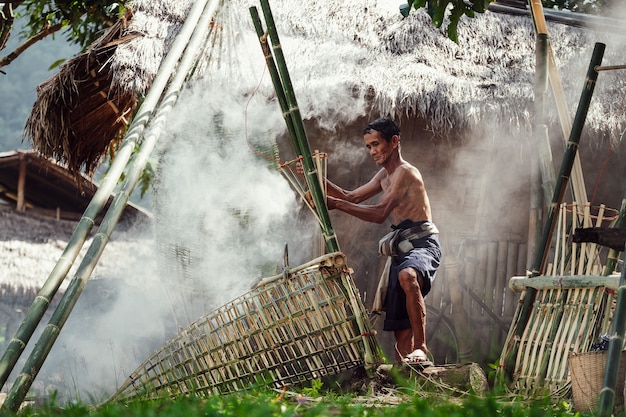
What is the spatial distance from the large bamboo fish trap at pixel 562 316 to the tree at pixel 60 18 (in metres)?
5.94

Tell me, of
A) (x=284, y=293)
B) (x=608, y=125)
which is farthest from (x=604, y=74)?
(x=284, y=293)

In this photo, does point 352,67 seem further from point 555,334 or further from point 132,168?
point 555,334

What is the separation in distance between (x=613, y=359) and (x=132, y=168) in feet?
9.79

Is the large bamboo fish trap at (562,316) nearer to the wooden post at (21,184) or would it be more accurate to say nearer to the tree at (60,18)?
the tree at (60,18)

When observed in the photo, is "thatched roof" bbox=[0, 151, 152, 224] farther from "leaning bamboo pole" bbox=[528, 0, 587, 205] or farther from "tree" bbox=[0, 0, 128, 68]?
"leaning bamboo pole" bbox=[528, 0, 587, 205]

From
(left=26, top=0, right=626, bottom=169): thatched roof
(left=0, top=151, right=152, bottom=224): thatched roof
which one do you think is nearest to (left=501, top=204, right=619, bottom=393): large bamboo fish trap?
(left=26, top=0, right=626, bottom=169): thatched roof

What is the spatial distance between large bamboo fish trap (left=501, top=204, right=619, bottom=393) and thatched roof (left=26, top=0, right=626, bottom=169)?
207 centimetres

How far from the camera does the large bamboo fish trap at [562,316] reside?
4.56 meters

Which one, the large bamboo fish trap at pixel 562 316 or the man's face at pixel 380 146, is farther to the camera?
the man's face at pixel 380 146

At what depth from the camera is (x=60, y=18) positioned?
10.4 metres

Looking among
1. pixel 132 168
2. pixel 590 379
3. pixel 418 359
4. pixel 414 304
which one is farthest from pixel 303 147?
pixel 590 379

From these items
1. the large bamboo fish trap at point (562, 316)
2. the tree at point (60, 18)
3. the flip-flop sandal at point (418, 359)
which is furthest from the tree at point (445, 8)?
the tree at point (60, 18)

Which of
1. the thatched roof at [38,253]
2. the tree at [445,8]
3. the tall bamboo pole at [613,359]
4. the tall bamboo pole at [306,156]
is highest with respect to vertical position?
the tree at [445,8]

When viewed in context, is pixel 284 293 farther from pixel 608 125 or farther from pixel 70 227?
pixel 70 227
